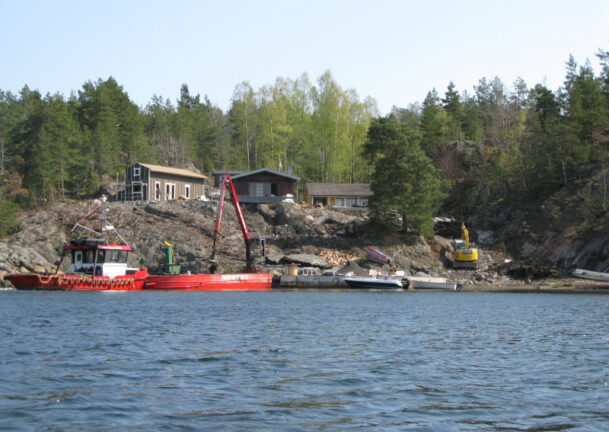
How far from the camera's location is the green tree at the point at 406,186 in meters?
61.1

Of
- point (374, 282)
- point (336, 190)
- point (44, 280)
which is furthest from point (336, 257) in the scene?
point (44, 280)

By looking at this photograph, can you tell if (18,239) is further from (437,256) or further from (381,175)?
(437,256)

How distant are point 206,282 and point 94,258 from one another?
362 inches

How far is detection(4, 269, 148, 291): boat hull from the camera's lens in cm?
4575

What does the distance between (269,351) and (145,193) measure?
57925 mm

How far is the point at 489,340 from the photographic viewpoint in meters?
21.9

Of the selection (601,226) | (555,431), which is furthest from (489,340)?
(601,226)

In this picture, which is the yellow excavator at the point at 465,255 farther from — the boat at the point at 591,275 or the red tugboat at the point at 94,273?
the red tugboat at the point at 94,273

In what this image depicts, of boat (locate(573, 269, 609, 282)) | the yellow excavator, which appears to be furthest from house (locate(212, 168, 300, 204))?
boat (locate(573, 269, 609, 282))

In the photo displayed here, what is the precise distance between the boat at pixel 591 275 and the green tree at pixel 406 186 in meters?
14.6

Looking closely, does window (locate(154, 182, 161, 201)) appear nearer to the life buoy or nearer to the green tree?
the green tree

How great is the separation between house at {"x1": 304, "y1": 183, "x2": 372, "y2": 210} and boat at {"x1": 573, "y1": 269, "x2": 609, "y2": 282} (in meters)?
29.6

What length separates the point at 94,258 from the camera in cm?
4831

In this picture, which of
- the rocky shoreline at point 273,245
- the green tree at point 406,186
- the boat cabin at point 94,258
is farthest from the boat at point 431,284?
the boat cabin at point 94,258
